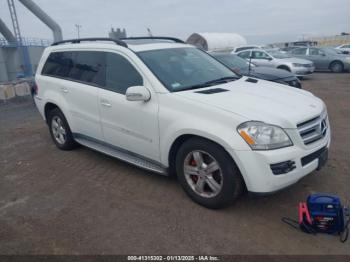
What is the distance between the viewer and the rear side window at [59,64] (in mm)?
4969

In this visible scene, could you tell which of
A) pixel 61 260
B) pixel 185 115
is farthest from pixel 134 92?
pixel 61 260

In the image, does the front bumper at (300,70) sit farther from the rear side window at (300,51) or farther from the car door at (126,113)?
the car door at (126,113)

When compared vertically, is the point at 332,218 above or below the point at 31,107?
above

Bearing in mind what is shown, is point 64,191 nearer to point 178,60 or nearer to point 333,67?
point 178,60

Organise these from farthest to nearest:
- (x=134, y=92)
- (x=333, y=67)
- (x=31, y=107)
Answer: (x=333, y=67)
(x=31, y=107)
(x=134, y=92)

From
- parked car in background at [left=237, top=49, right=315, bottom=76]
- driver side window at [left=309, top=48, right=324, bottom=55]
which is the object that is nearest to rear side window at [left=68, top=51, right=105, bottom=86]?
parked car in background at [left=237, top=49, right=315, bottom=76]

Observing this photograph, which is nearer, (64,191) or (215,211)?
(215,211)

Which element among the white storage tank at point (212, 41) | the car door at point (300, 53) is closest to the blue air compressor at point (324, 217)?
the car door at point (300, 53)

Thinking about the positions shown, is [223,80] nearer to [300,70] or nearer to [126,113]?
[126,113]

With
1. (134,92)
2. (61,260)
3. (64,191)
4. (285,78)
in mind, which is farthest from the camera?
(285,78)

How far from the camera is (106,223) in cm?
326

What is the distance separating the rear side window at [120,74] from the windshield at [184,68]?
206 mm

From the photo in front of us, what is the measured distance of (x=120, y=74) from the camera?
13.2ft

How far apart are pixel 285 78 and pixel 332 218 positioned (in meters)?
6.29
